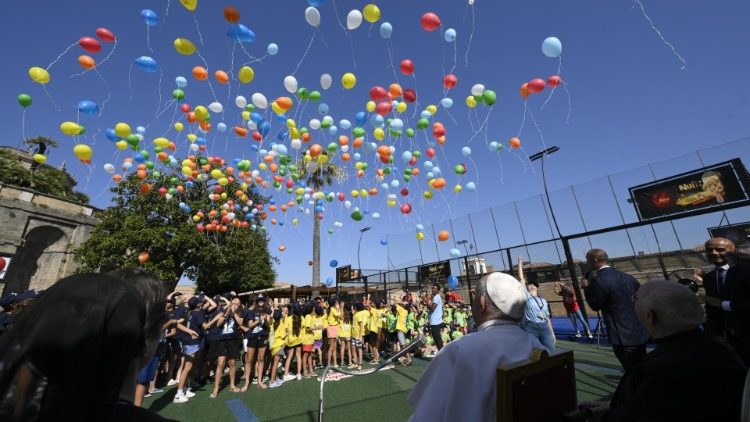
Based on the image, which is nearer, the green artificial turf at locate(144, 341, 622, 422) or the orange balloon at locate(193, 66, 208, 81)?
the green artificial turf at locate(144, 341, 622, 422)

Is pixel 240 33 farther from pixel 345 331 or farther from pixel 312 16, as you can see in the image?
pixel 345 331

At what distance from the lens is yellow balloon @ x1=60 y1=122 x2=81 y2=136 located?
5.43 m

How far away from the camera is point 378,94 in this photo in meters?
6.09

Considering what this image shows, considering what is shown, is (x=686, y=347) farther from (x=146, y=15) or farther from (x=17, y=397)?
(x=146, y=15)

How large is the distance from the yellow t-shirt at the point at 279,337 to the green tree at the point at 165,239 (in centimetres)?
1050

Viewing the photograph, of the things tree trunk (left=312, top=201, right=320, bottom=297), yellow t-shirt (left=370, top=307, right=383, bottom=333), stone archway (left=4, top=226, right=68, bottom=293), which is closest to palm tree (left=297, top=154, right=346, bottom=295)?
tree trunk (left=312, top=201, right=320, bottom=297)

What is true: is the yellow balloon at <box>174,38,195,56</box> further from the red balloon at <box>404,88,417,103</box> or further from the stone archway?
the stone archway

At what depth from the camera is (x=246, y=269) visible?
69.8ft

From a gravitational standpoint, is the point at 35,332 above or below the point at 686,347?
above

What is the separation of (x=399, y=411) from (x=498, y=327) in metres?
3.58

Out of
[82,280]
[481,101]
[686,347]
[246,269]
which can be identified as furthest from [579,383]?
[246,269]

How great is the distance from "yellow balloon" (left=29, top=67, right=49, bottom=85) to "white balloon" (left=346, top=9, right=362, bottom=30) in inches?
191

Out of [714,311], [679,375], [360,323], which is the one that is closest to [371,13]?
[679,375]

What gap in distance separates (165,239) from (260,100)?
1598 cm
